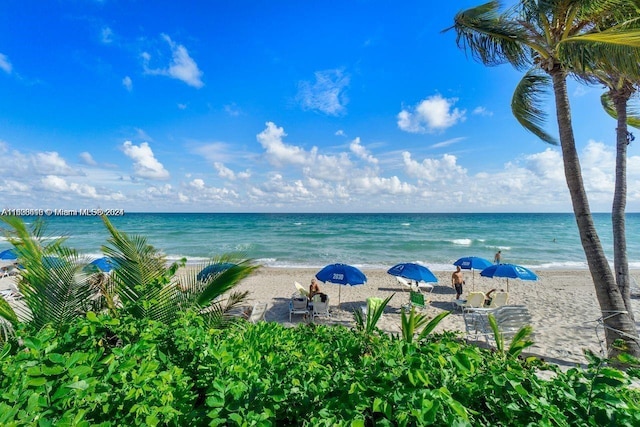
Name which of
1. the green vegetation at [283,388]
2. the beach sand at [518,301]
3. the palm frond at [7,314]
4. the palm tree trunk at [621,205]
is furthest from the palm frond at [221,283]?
the palm tree trunk at [621,205]

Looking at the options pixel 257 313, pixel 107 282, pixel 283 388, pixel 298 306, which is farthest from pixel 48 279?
pixel 298 306

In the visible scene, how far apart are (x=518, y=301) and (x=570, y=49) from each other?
1066 cm

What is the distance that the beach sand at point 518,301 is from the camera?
762 cm

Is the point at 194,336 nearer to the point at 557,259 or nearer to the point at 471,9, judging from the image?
the point at 471,9

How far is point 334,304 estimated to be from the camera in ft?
37.4

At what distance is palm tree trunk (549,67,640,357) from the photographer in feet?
15.4

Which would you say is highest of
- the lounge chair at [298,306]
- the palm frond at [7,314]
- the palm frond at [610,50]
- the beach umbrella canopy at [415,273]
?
the palm frond at [610,50]

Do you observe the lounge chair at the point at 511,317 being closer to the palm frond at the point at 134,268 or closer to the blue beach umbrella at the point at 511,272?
the blue beach umbrella at the point at 511,272

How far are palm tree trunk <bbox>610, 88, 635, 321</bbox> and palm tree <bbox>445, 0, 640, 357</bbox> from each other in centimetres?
101

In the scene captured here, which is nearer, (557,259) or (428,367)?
(428,367)

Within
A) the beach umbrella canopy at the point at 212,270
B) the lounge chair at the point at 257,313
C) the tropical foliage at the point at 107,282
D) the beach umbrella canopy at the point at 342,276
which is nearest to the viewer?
the tropical foliage at the point at 107,282

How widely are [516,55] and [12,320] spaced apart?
28.9 feet

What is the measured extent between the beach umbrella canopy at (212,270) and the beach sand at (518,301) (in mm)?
5631

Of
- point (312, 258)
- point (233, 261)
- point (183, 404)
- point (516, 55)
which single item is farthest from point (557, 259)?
point (183, 404)
